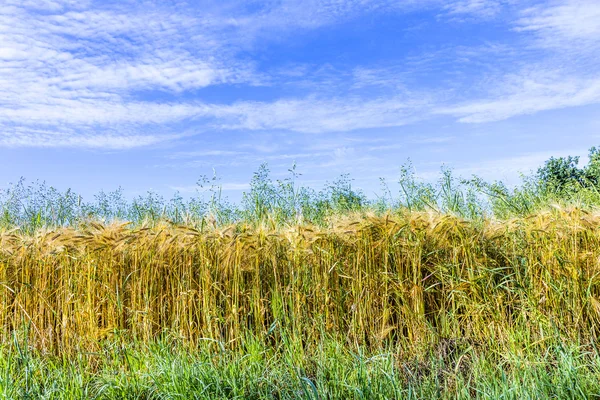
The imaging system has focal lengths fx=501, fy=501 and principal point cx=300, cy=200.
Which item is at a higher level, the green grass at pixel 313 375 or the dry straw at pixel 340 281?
the dry straw at pixel 340 281

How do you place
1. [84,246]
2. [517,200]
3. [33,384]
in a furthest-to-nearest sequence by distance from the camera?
[517,200], [84,246], [33,384]

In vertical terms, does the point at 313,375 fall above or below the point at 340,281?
below

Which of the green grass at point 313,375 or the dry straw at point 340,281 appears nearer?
the green grass at point 313,375

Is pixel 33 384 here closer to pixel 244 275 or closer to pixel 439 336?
pixel 244 275

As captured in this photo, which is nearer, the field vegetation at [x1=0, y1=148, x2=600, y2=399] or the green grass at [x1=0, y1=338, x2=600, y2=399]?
the green grass at [x1=0, y1=338, x2=600, y2=399]

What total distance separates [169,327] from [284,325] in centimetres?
82

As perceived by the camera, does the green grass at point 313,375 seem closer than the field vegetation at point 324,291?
Yes

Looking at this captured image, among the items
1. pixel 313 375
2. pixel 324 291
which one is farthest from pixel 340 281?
pixel 313 375

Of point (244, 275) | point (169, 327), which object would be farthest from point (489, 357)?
point (169, 327)

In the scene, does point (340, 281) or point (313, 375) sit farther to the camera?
point (340, 281)

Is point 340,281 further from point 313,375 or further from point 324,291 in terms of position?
point 313,375

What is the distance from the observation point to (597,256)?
355 cm

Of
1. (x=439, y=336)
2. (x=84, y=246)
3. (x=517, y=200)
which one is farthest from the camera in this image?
(x=517, y=200)

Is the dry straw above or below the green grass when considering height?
above
